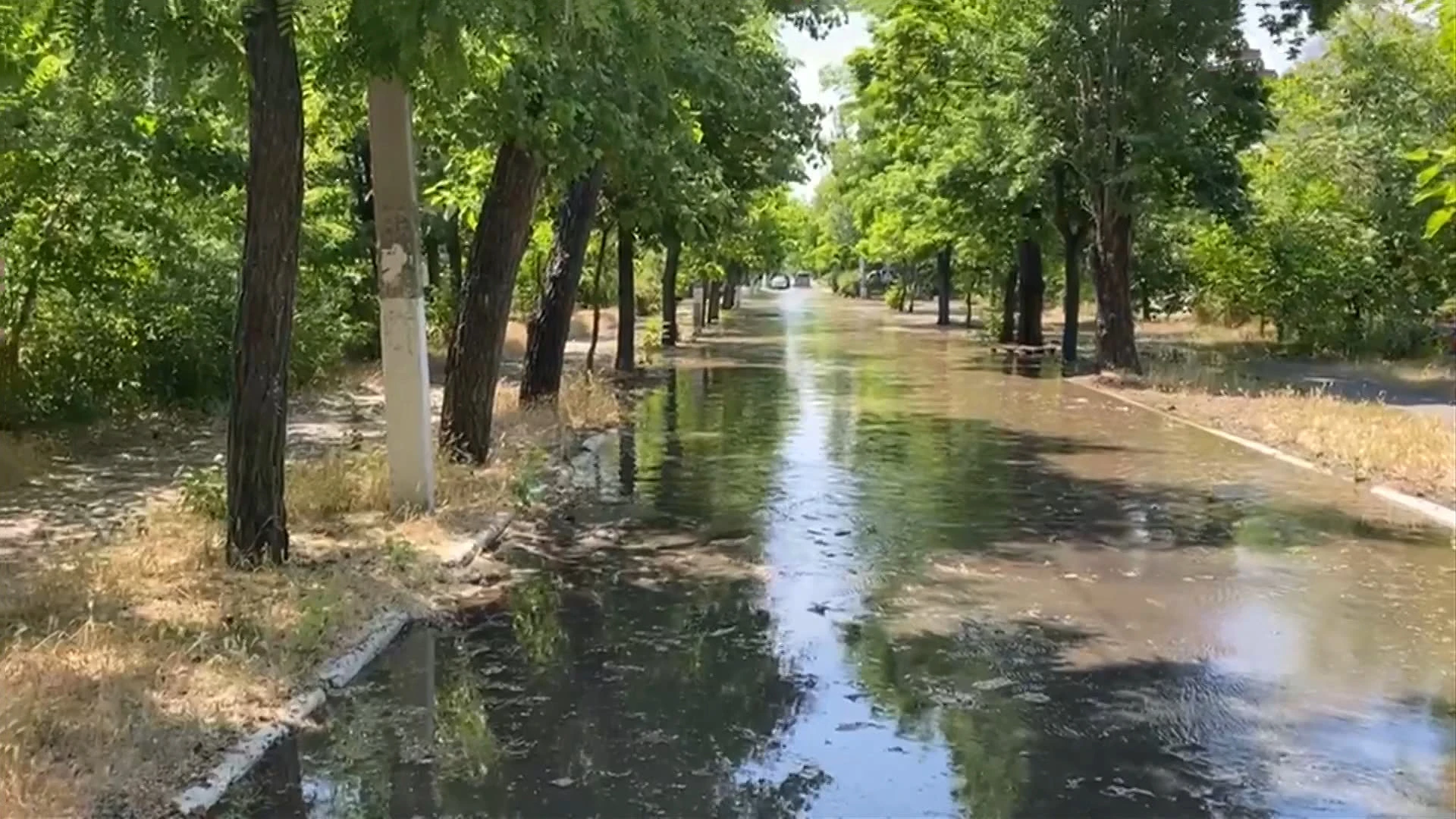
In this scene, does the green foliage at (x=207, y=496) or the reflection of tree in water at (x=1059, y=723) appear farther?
the green foliage at (x=207, y=496)

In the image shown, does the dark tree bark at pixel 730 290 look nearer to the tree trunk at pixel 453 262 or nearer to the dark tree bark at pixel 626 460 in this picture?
the tree trunk at pixel 453 262

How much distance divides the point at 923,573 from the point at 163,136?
9298mm

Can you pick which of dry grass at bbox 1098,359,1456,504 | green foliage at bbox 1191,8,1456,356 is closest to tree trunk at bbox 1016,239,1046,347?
green foliage at bbox 1191,8,1456,356

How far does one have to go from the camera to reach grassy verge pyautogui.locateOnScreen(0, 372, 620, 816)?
16.9 ft

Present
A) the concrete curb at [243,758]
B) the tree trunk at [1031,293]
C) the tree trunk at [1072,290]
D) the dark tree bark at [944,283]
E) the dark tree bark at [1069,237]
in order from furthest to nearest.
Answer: the dark tree bark at [944,283] < the tree trunk at [1031,293] < the tree trunk at [1072,290] < the dark tree bark at [1069,237] < the concrete curb at [243,758]

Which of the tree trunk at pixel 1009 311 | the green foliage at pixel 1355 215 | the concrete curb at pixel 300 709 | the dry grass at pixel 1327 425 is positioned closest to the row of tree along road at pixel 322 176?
the concrete curb at pixel 300 709

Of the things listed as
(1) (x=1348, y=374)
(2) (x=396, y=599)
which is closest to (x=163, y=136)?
(2) (x=396, y=599)

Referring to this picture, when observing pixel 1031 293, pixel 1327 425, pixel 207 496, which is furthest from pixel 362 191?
pixel 1031 293

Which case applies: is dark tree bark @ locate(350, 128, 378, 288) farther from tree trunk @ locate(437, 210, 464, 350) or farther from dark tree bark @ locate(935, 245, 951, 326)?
dark tree bark @ locate(935, 245, 951, 326)

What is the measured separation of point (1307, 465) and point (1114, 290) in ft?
37.7

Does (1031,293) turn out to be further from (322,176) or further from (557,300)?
(557,300)

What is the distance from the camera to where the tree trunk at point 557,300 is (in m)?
18.3

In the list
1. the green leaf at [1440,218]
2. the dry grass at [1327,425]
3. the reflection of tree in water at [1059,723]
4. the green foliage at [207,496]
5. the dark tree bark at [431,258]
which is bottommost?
the reflection of tree in water at [1059,723]

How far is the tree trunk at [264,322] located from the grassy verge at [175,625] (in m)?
0.33
